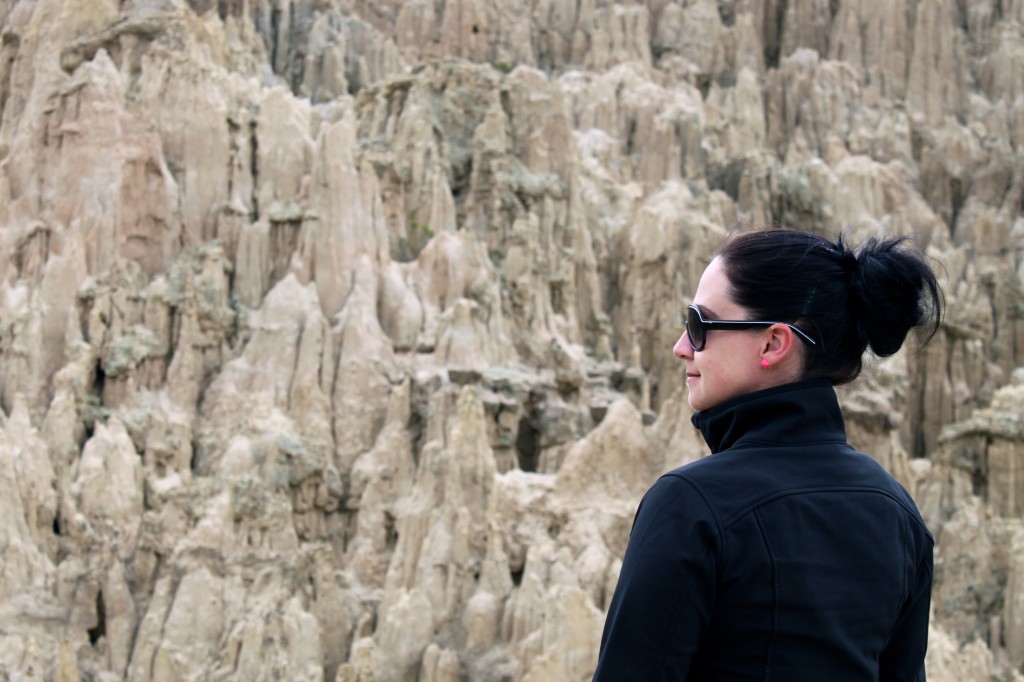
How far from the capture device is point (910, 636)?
86.0 inches

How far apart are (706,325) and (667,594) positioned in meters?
0.49

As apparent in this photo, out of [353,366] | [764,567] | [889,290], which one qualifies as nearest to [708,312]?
[889,290]

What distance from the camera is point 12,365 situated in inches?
674

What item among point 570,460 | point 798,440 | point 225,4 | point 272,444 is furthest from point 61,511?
point 225,4

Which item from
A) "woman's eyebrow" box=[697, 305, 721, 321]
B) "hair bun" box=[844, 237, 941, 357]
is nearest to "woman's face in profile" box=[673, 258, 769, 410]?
"woman's eyebrow" box=[697, 305, 721, 321]

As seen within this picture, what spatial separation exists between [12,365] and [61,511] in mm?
3048

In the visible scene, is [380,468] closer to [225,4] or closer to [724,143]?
[225,4]

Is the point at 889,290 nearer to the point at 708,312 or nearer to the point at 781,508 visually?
the point at 708,312

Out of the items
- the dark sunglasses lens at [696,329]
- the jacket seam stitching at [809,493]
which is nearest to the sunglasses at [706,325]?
the dark sunglasses lens at [696,329]

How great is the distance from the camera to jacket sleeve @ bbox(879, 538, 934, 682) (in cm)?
217

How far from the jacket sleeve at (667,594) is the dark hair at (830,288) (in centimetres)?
38

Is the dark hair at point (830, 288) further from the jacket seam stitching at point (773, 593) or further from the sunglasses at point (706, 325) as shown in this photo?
the jacket seam stitching at point (773, 593)

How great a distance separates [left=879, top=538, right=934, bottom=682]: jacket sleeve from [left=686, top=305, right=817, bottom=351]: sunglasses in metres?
0.49

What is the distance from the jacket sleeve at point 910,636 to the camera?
217 centimetres
